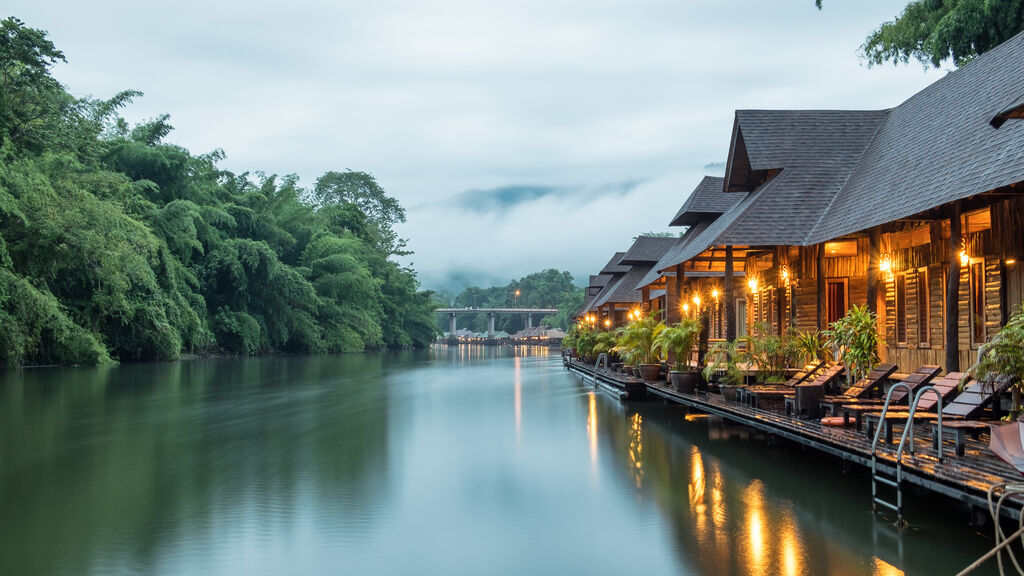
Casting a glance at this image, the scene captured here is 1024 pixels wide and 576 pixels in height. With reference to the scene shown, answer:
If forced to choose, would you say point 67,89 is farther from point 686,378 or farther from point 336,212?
point 686,378

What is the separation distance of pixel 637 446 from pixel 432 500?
482 centimetres

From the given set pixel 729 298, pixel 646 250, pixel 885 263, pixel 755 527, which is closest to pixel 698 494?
pixel 755 527

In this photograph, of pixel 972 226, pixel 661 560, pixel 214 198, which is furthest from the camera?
pixel 214 198

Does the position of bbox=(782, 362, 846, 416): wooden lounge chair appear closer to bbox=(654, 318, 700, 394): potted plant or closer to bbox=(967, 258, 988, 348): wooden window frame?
bbox=(967, 258, 988, 348): wooden window frame

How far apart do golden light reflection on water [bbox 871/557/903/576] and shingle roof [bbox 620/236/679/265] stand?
31909 millimetres

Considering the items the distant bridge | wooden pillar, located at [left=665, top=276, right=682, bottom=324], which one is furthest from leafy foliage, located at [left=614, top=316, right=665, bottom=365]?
the distant bridge

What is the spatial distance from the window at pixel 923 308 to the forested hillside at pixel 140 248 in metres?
25.9

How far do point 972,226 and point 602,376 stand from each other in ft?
44.0

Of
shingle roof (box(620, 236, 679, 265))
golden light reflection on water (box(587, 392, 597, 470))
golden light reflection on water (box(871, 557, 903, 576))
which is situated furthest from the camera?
shingle roof (box(620, 236, 679, 265))

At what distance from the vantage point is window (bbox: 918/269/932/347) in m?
16.0

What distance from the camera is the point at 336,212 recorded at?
238ft

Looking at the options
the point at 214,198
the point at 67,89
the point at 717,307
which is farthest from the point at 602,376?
the point at 214,198

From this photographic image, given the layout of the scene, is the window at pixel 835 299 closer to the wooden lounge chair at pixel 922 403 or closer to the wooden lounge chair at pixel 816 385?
the wooden lounge chair at pixel 816 385

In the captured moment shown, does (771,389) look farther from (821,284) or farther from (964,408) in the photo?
(964,408)
